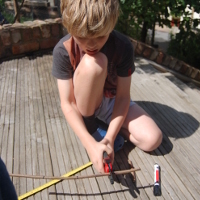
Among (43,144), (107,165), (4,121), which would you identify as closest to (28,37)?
(4,121)

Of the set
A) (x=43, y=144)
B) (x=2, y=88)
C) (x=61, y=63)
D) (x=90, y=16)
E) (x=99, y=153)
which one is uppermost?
(x=90, y=16)

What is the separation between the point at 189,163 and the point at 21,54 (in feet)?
7.98

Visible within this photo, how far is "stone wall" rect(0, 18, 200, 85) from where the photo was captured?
309cm

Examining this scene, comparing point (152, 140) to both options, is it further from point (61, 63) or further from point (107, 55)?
point (61, 63)

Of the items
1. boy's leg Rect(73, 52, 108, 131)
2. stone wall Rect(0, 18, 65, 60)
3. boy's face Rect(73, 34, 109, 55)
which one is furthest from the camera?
stone wall Rect(0, 18, 65, 60)

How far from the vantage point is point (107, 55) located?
1.57 meters

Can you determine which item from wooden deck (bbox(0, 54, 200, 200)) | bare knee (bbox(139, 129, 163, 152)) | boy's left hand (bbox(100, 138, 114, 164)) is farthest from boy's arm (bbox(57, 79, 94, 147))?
bare knee (bbox(139, 129, 163, 152))

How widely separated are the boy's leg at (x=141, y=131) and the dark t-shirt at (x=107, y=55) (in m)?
0.32

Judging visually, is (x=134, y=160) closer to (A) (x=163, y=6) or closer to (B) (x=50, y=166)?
(B) (x=50, y=166)

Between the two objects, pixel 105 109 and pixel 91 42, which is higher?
pixel 91 42

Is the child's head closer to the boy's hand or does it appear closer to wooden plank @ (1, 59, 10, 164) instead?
the boy's hand

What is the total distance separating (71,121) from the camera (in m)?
1.57

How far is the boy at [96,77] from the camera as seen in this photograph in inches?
47.6

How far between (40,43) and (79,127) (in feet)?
6.83
